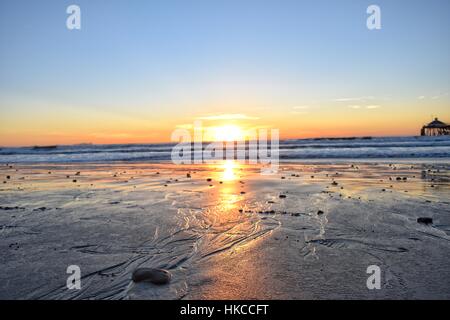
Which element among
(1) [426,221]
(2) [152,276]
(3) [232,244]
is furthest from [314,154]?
(2) [152,276]

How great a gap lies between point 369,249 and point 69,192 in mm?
8751

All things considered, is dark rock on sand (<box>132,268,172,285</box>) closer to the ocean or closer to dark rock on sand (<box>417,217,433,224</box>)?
dark rock on sand (<box>417,217,433,224</box>)

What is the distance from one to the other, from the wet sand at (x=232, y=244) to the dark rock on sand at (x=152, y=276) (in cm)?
7

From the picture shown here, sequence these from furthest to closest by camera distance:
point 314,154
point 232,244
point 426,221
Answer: point 314,154
point 426,221
point 232,244

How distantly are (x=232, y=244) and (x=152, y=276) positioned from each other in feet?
4.91

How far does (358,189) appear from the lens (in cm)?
921

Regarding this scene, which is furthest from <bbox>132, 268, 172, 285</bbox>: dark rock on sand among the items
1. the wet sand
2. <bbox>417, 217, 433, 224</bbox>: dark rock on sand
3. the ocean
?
the ocean

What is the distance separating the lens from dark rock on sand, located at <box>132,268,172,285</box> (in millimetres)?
3363

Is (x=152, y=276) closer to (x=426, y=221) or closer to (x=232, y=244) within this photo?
(x=232, y=244)

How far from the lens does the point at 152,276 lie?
342 centimetres

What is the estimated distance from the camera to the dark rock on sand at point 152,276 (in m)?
3.36

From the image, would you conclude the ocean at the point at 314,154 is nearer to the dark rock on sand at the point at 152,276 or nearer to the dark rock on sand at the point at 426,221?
the dark rock on sand at the point at 426,221
